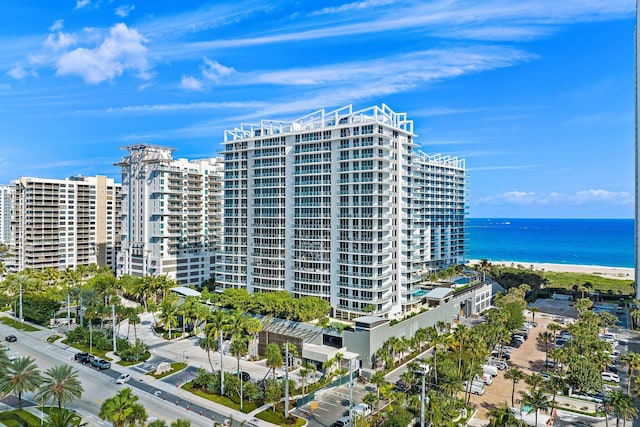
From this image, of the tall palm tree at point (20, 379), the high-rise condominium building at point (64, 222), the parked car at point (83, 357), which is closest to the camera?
the tall palm tree at point (20, 379)

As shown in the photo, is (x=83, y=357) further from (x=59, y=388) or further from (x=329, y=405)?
(x=329, y=405)

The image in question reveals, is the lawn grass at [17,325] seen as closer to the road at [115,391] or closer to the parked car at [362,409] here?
the road at [115,391]

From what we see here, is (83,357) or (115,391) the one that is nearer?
(115,391)

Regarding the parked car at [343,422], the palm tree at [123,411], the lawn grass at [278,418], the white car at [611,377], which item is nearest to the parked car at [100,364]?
the lawn grass at [278,418]

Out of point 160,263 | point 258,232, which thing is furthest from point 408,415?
point 160,263

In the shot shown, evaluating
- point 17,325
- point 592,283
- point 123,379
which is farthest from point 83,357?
point 592,283

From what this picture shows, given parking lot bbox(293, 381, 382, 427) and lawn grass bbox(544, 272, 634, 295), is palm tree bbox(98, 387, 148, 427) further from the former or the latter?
lawn grass bbox(544, 272, 634, 295)
